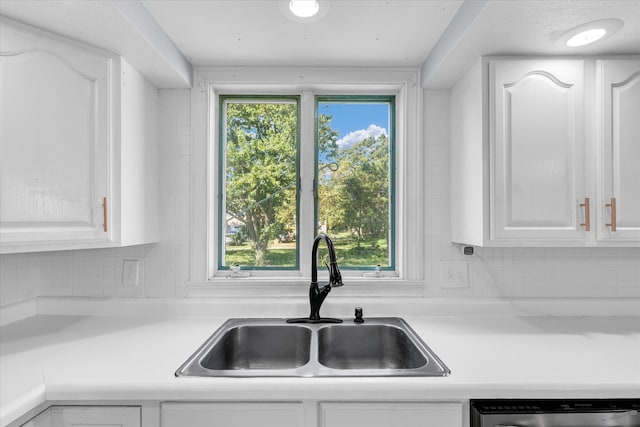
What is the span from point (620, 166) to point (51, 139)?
2115 millimetres

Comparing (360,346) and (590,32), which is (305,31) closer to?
(590,32)

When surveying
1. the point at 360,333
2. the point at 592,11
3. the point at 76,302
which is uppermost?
the point at 592,11

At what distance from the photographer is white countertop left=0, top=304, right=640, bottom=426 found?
1.06m

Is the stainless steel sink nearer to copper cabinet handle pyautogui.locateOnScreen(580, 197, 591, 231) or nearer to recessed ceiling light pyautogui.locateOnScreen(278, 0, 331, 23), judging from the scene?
copper cabinet handle pyautogui.locateOnScreen(580, 197, 591, 231)

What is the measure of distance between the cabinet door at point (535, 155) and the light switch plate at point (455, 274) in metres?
0.37

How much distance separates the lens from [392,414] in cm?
109

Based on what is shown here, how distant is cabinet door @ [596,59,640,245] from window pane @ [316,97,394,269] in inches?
35.2

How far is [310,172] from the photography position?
194 centimetres

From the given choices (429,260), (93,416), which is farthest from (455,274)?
(93,416)

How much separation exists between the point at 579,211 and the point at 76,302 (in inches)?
88.4

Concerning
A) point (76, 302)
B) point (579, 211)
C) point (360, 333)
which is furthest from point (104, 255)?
point (579, 211)

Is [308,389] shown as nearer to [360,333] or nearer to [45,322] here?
[360,333]

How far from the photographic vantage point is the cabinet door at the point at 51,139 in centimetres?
118

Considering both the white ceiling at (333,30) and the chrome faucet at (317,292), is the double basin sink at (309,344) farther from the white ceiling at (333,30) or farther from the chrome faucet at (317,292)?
the white ceiling at (333,30)
